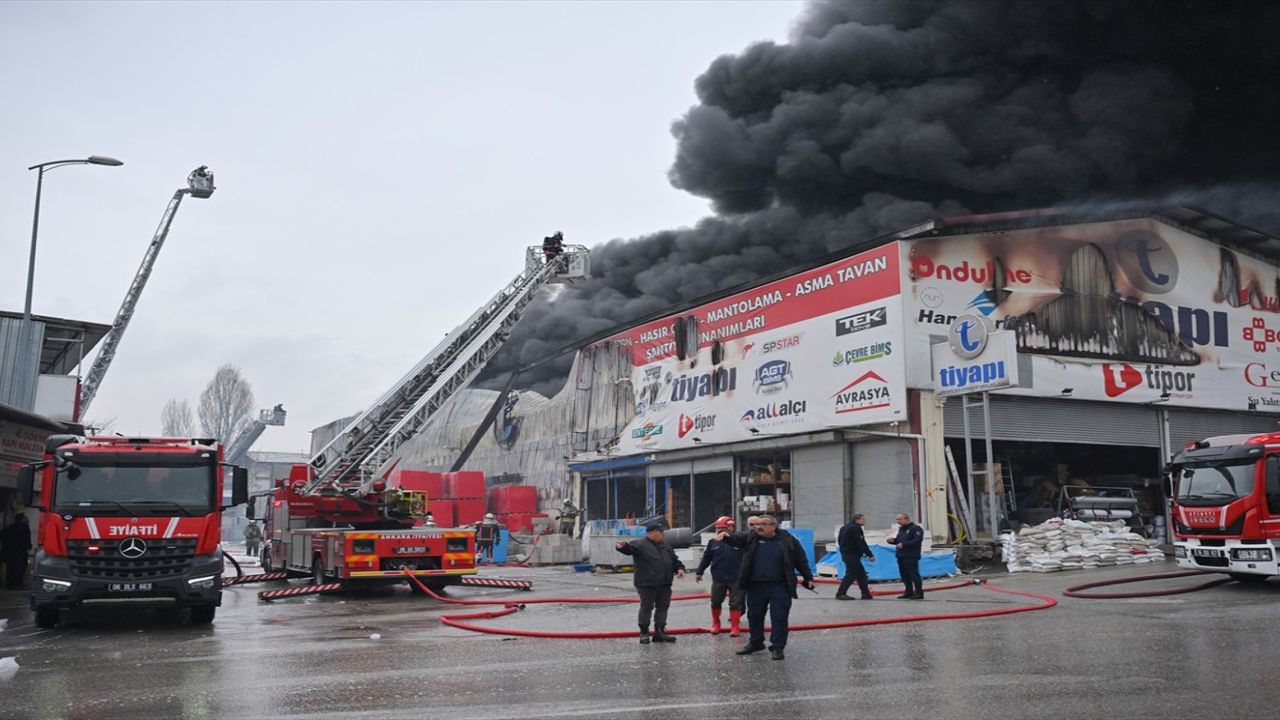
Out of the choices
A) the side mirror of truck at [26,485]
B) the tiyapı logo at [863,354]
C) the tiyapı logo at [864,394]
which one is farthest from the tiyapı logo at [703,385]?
the side mirror of truck at [26,485]

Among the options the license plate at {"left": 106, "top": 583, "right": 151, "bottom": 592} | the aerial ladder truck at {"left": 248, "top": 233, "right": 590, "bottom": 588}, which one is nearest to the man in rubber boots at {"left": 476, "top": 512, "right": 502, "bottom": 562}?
the aerial ladder truck at {"left": 248, "top": 233, "right": 590, "bottom": 588}

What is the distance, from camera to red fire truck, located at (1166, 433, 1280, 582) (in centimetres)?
1415

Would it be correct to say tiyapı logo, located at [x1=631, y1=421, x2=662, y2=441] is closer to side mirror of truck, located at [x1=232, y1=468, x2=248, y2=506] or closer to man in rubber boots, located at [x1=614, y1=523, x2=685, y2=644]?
side mirror of truck, located at [x1=232, y1=468, x2=248, y2=506]

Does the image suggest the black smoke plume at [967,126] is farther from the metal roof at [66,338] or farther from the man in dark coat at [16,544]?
the man in dark coat at [16,544]

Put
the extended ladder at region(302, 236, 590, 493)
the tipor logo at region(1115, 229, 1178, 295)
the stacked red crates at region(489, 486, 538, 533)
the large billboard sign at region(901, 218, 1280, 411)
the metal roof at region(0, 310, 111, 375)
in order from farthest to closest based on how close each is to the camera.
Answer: the stacked red crates at region(489, 486, 538, 533) → the metal roof at region(0, 310, 111, 375) → the tipor logo at region(1115, 229, 1178, 295) → the large billboard sign at region(901, 218, 1280, 411) → the extended ladder at region(302, 236, 590, 493)

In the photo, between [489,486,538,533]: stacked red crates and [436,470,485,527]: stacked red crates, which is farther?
[489,486,538,533]: stacked red crates

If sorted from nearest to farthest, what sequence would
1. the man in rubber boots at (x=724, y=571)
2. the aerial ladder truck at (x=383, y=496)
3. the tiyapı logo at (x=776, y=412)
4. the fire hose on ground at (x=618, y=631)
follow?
the man in rubber boots at (x=724, y=571), the fire hose on ground at (x=618, y=631), the aerial ladder truck at (x=383, y=496), the tiyapı logo at (x=776, y=412)

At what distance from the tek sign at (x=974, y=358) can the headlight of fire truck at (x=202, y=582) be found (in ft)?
46.6

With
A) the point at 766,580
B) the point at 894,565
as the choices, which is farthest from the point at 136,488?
the point at 894,565

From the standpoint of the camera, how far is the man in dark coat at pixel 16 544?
63.1 feet

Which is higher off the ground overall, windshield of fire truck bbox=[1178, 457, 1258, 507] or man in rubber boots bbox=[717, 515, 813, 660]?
windshield of fire truck bbox=[1178, 457, 1258, 507]

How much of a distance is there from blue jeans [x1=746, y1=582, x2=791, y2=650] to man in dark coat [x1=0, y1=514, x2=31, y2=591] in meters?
15.4

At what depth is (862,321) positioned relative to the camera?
23.2 m

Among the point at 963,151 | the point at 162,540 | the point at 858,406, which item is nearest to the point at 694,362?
the point at 858,406
